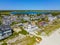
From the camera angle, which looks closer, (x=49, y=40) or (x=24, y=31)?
(x=49, y=40)

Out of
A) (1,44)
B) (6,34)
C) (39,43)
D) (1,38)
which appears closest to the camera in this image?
(1,44)

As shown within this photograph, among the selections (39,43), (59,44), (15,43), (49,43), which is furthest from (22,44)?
(59,44)

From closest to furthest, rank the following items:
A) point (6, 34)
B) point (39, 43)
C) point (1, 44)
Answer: point (1, 44)
point (39, 43)
point (6, 34)

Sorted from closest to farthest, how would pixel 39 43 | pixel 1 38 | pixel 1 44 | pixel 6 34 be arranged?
pixel 1 44 < pixel 39 43 < pixel 1 38 < pixel 6 34

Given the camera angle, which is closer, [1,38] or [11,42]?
[11,42]

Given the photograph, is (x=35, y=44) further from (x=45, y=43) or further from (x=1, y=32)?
(x=1, y=32)

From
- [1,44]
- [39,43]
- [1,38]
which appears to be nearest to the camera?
[1,44]

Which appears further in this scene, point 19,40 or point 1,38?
point 1,38

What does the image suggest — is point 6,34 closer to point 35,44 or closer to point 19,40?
point 19,40

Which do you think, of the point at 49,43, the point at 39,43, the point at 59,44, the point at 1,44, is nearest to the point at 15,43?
the point at 1,44
